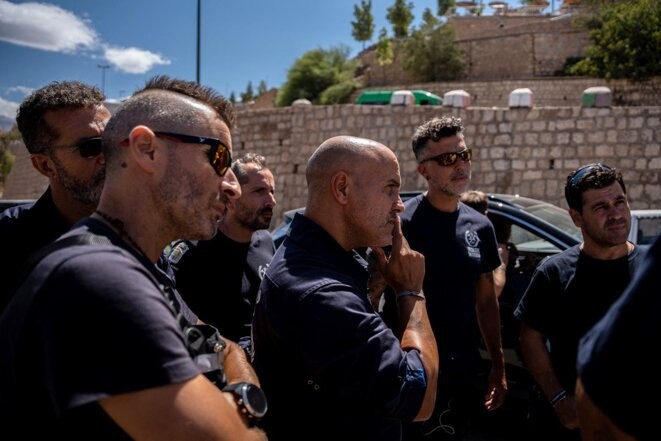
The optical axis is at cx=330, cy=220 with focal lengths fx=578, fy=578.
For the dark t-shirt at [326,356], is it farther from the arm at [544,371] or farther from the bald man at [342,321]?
the arm at [544,371]

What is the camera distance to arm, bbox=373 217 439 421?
168 cm

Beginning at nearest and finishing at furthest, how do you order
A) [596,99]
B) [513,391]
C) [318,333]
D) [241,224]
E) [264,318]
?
[318,333] < [264,318] < [241,224] < [513,391] < [596,99]

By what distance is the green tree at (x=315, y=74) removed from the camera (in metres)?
34.1

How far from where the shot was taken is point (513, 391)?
169 inches

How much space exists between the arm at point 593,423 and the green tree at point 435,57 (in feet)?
98.2

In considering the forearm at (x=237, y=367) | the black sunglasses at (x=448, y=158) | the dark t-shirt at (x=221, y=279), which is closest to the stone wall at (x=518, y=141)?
the black sunglasses at (x=448, y=158)

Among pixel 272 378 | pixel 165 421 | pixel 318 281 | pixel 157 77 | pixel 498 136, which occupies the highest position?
pixel 498 136

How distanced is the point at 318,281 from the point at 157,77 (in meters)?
0.73

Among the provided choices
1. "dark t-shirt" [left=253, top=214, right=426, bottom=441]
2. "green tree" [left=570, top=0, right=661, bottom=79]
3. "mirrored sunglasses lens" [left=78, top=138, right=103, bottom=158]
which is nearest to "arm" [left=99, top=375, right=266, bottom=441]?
"dark t-shirt" [left=253, top=214, right=426, bottom=441]

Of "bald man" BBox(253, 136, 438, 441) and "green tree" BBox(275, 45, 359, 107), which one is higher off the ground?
"green tree" BBox(275, 45, 359, 107)

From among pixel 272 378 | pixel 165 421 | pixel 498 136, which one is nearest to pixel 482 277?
pixel 272 378

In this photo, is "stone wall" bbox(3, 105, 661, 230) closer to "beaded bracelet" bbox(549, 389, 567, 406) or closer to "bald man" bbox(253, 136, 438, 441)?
"beaded bracelet" bbox(549, 389, 567, 406)

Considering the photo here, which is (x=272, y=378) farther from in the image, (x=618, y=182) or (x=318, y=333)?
(x=618, y=182)

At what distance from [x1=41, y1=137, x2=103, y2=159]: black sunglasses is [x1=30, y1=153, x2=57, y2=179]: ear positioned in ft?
0.10
